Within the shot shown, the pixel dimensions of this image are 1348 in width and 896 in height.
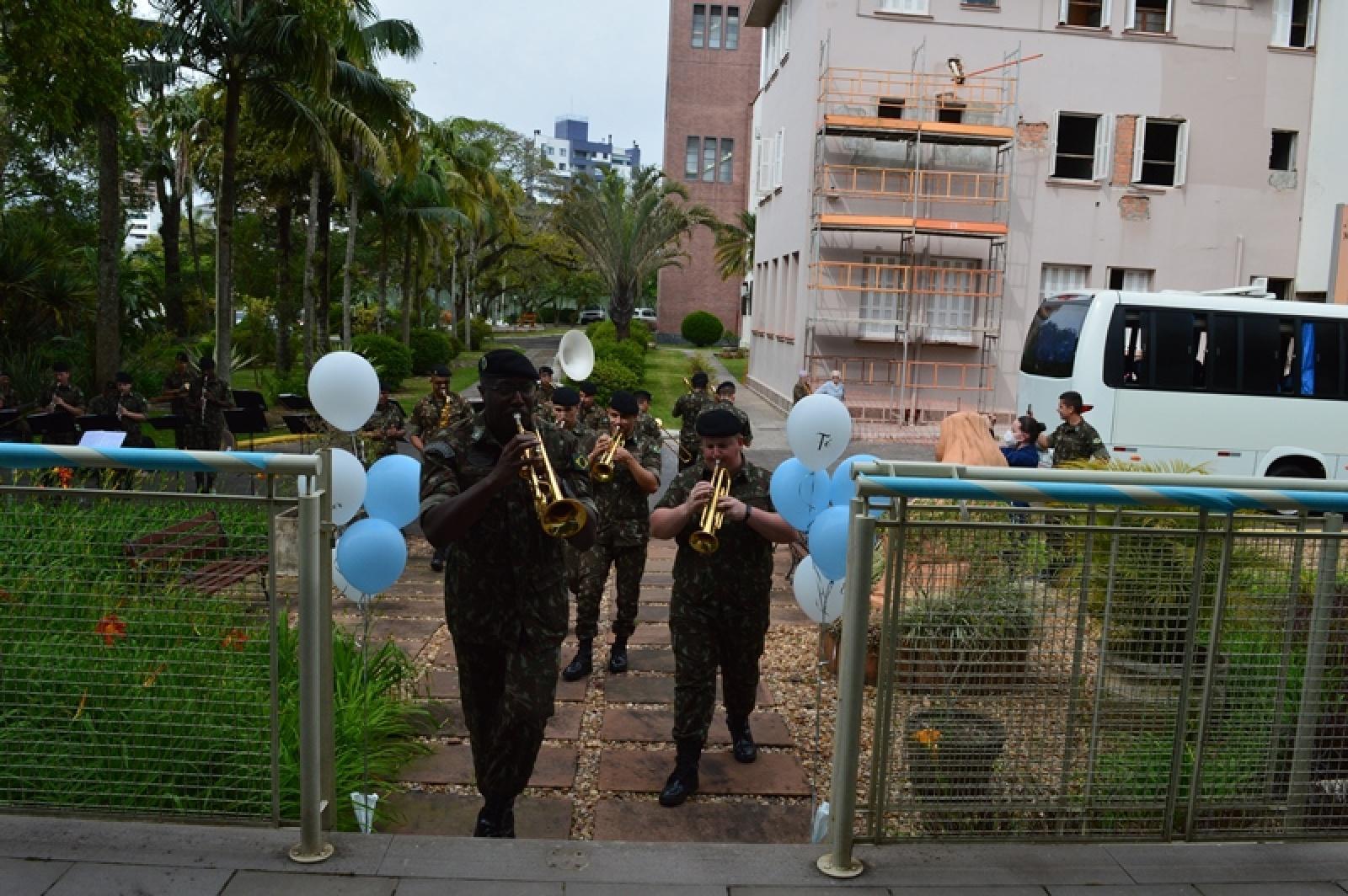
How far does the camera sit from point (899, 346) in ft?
75.2

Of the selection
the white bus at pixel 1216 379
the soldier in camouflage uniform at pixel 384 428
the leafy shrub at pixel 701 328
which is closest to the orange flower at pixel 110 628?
the soldier in camouflage uniform at pixel 384 428

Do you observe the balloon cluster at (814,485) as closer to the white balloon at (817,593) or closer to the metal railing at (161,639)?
the white balloon at (817,593)

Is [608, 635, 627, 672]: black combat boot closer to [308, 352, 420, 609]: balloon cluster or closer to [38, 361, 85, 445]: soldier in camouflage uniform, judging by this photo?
[308, 352, 420, 609]: balloon cluster

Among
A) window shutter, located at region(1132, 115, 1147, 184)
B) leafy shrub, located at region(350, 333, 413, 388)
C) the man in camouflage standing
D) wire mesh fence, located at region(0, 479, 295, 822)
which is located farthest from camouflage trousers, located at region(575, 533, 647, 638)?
leafy shrub, located at region(350, 333, 413, 388)

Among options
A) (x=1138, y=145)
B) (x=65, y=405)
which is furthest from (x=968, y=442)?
(x=1138, y=145)

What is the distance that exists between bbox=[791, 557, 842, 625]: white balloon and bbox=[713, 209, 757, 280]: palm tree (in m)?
40.1

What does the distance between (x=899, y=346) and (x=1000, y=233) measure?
10.3ft

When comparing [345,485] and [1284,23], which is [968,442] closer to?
[345,485]

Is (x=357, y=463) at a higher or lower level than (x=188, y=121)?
lower

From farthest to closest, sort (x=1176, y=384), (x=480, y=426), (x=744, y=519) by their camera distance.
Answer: (x=1176, y=384) < (x=744, y=519) < (x=480, y=426)

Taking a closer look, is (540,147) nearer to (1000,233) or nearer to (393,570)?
(1000,233)

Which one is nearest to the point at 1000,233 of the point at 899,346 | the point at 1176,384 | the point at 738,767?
the point at 899,346

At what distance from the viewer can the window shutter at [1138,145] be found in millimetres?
22141

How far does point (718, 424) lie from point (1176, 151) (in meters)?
21.4
